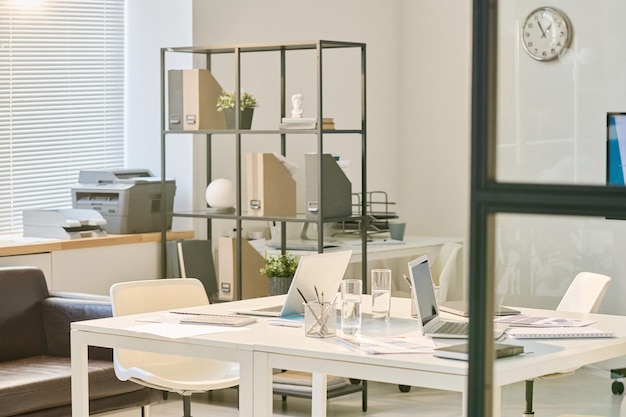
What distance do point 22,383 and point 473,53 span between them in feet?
10.1

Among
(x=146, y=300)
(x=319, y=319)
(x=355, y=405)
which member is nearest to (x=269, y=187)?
(x=355, y=405)

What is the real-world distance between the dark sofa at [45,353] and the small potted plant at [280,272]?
3.48 feet

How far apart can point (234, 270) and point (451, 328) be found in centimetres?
261

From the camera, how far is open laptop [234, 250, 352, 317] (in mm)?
3490

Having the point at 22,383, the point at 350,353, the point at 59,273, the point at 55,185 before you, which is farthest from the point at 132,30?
the point at 350,353

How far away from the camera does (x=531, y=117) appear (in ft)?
4.69

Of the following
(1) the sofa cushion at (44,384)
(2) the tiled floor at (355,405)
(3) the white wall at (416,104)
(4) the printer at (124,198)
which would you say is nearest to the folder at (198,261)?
(4) the printer at (124,198)

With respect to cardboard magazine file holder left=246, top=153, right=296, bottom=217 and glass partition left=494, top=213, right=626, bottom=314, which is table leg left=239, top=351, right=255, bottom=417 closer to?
glass partition left=494, top=213, right=626, bottom=314

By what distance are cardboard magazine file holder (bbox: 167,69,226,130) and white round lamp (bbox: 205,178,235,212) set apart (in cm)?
32

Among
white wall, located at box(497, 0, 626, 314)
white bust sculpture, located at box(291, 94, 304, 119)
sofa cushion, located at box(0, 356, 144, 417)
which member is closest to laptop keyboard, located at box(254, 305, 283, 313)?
sofa cushion, located at box(0, 356, 144, 417)

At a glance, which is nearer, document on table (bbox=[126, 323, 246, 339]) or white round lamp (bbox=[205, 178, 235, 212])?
document on table (bbox=[126, 323, 246, 339])

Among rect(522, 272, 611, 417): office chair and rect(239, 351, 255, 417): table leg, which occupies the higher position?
rect(522, 272, 611, 417): office chair

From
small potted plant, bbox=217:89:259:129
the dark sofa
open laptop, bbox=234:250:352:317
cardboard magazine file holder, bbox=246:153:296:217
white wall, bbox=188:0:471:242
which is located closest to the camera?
open laptop, bbox=234:250:352:317

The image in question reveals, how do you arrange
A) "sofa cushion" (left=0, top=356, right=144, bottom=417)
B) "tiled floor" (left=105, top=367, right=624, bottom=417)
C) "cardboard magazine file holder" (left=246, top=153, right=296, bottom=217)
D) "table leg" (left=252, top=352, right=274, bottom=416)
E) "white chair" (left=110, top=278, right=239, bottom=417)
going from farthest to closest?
"cardboard magazine file holder" (left=246, top=153, right=296, bottom=217), "tiled floor" (left=105, top=367, right=624, bottom=417), "sofa cushion" (left=0, top=356, right=144, bottom=417), "white chair" (left=110, top=278, right=239, bottom=417), "table leg" (left=252, top=352, right=274, bottom=416)
